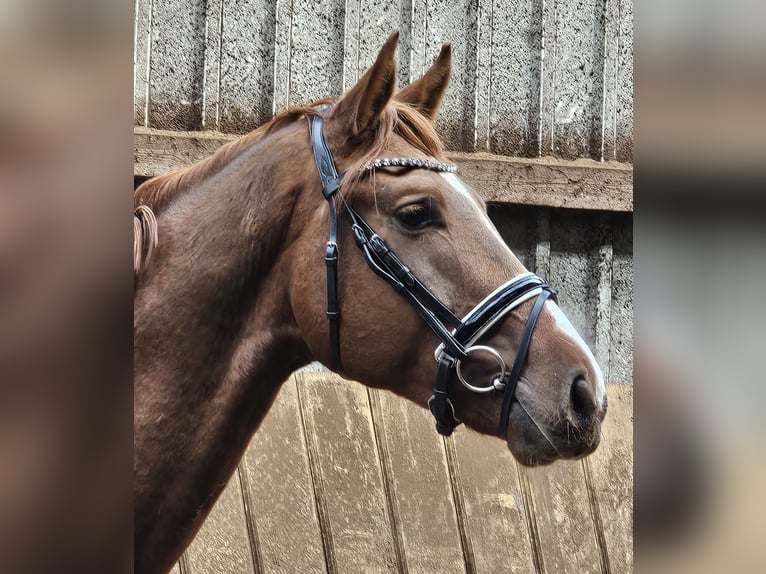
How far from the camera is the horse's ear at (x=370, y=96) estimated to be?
87cm

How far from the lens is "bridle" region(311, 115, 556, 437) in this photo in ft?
2.70

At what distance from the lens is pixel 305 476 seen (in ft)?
4.61

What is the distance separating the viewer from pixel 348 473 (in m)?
1.43

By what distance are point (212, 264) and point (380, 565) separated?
2.60ft

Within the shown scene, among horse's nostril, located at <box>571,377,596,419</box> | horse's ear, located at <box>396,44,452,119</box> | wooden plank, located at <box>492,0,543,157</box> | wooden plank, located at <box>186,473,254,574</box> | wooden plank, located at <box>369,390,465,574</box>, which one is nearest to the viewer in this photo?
horse's nostril, located at <box>571,377,596,419</box>

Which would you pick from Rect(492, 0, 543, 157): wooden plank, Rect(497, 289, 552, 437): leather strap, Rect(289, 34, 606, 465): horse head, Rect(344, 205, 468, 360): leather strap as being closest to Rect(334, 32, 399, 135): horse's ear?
Rect(289, 34, 606, 465): horse head

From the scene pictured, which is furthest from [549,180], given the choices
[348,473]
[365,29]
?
[348,473]

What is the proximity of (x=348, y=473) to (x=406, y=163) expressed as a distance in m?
0.74

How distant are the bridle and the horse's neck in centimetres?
6

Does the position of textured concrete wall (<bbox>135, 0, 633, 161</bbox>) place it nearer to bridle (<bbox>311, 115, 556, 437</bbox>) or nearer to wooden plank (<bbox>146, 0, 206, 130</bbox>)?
wooden plank (<bbox>146, 0, 206, 130</bbox>)

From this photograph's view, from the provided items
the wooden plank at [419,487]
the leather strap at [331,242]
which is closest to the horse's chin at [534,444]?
the leather strap at [331,242]

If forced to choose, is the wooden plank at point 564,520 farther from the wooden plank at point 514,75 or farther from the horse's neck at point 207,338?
the horse's neck at point 207,338

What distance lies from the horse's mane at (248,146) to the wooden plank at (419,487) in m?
0.67
